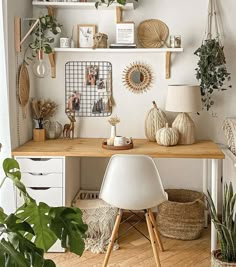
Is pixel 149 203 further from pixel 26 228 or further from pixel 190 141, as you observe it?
pixel 26 228

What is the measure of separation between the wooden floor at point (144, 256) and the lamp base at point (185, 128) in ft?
2.61

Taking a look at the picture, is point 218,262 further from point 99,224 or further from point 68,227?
point 68,227

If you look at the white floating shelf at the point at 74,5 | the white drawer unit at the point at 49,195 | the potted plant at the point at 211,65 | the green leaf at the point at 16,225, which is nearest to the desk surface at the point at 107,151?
the white drawer unit at the point at 49,195

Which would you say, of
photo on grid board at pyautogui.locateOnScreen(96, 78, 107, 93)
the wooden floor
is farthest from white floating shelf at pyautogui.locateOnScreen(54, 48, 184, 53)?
the wooden floor

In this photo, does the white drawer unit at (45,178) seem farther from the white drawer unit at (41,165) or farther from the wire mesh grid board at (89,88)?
the wire mesh grid board at (89,88)

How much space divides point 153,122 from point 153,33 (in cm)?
75

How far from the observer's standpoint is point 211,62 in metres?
3.73

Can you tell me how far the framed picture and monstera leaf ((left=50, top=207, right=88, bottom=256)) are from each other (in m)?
2.14

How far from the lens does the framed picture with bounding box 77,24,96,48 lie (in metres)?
3.98

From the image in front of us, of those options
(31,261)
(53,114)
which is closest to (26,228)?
(31,261)

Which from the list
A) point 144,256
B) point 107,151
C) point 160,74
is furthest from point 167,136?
point 144,256

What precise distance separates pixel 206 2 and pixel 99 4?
0.89 metres

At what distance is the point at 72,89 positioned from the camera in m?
4.12

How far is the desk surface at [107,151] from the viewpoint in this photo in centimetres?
338
